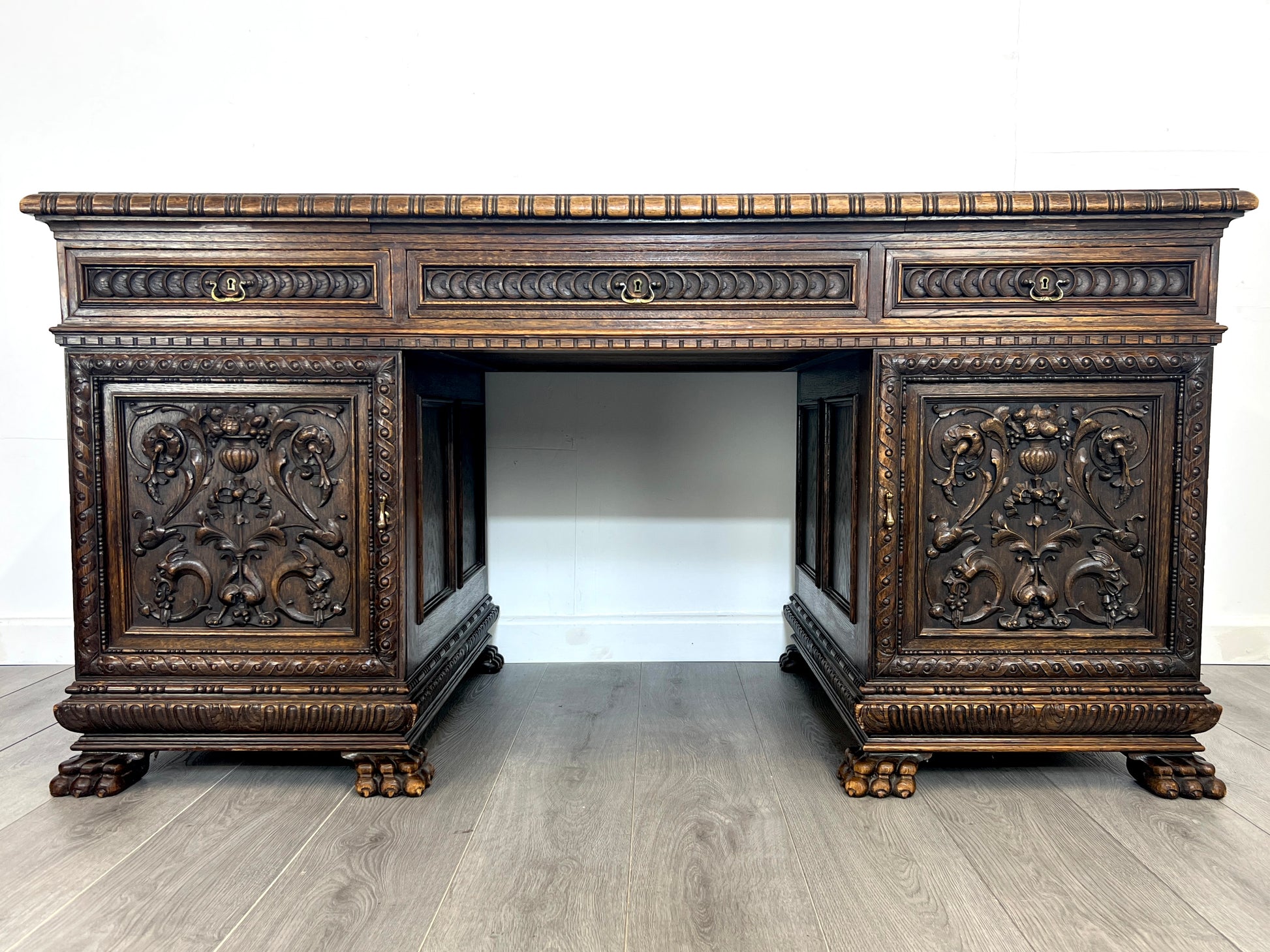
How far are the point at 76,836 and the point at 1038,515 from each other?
68.2 inches

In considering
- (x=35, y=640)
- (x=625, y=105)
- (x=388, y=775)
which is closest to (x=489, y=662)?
(x=388, y=775)

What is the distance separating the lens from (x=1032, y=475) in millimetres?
1428

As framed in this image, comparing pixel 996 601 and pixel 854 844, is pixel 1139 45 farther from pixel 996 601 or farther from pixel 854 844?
pixel 854 844

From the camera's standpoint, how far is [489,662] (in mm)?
2141

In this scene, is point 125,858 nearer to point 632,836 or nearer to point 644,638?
point 632,836

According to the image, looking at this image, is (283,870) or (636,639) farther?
(636,639)

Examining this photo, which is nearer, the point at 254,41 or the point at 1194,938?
the point at 1194,938

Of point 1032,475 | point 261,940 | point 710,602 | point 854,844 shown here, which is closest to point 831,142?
point 1032,475

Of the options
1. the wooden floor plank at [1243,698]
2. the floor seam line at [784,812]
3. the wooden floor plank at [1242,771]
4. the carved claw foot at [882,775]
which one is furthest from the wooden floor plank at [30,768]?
the wooden floor plank at [1243,698]

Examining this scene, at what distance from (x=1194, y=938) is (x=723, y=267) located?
1193 mm

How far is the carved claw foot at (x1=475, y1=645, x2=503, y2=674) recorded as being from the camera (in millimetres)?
2135

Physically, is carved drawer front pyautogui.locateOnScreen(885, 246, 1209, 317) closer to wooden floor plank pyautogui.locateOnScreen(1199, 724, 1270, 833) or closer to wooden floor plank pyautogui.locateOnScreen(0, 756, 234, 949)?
wooden floor plank pyautogui.locateOnScreen(1199, 724, 1270, 833)

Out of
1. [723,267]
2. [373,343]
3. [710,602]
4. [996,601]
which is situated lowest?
[710,602]

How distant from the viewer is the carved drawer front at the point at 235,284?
4.58ft
